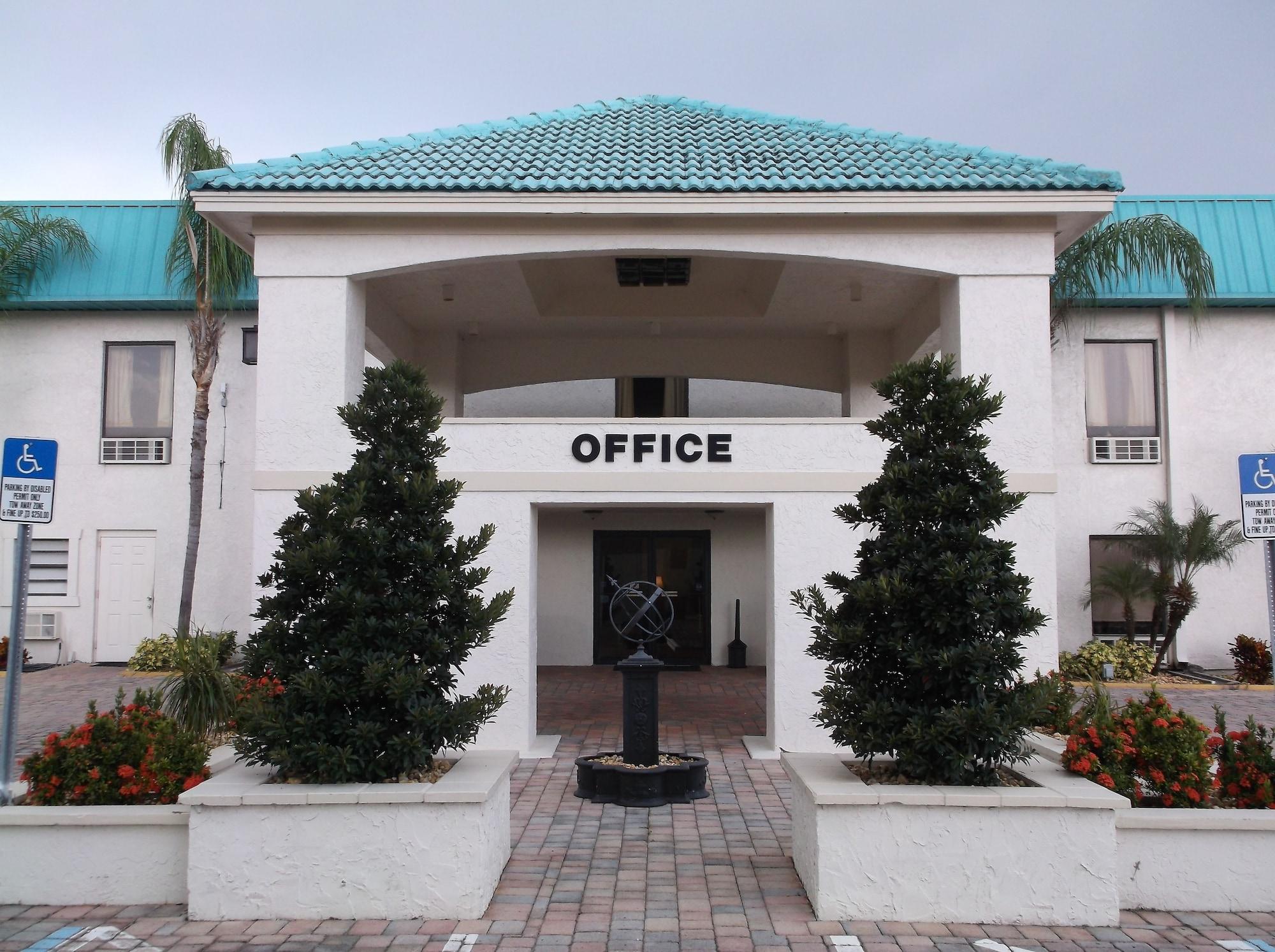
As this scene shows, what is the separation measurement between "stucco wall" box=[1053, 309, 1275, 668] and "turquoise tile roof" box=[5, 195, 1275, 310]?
1.34 ft

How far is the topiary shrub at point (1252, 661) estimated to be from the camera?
15602 millimetres

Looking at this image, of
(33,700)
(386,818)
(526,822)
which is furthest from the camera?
(33,700)

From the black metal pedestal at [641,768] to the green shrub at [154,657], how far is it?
9.60 metres

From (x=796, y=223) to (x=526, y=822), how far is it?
265 inches

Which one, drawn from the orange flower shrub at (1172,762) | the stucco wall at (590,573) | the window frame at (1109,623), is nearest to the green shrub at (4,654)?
the stucco wall at (590,573)

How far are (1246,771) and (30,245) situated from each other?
1844 centimetres

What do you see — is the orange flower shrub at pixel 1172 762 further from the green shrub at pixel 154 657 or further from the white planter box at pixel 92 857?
the green shrub at pixel 154 657

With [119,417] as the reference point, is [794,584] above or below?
below

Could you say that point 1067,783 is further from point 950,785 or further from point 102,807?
point 102,807

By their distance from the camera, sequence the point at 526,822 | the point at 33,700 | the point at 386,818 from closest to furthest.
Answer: the point at 386,818 < the point at 526,822 < the point at 33,700

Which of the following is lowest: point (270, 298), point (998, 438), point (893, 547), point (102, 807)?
point (102, 807)

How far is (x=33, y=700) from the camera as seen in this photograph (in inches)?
553

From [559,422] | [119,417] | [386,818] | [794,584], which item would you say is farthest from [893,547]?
[119,417]

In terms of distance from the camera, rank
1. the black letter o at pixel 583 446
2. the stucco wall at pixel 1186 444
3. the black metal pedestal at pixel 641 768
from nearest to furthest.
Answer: the black metal pedestal at pixel 641 768 → the black letter o at pixel 583 446 → the stucco wall at pixel 1186 444
